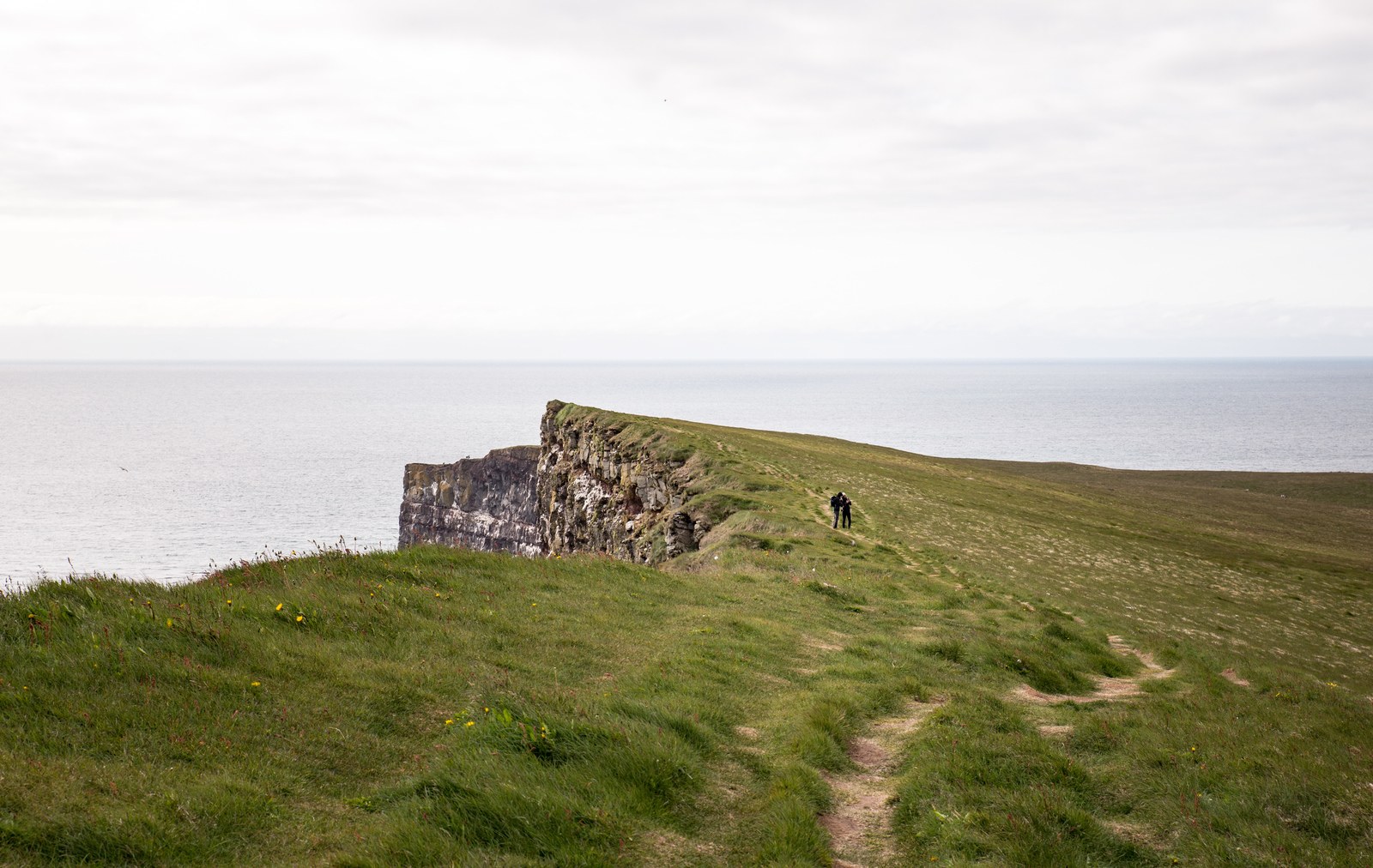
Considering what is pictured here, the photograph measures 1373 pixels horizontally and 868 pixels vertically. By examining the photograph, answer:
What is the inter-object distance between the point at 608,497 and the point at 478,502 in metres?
48.0

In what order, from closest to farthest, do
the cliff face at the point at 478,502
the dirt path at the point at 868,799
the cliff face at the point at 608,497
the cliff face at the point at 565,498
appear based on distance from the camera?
the dirt path at the point at 868,799, the cliff face at the point at 608,497, the cliff face at the point at 565,498, the cliff face at the point at 478,502

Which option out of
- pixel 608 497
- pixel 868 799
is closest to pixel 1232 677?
pixel 868 799

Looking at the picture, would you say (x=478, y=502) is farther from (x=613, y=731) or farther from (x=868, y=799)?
(x=868, y=799)

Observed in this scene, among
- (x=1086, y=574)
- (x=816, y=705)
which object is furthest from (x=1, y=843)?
(x=1086, y=574)

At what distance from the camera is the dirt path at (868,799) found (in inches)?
354

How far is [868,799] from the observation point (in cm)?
1038

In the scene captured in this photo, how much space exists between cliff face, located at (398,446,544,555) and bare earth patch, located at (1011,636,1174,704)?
2721 inches

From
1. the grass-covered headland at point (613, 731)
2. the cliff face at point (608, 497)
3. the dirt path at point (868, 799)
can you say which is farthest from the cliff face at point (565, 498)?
the dirt path at point (868, 799)

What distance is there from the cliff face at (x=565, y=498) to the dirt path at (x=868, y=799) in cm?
1238

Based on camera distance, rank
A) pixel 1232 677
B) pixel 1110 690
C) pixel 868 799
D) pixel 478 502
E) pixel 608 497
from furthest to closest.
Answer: pixel 478 502 → pixel 608 497 → pixel 1232 677 → pixel 1110 690 → pixel 868 799

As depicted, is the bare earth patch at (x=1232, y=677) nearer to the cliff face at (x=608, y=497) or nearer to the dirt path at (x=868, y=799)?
the dirt path at (x=868, y=799)

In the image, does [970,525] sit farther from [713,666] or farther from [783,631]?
[713,666]

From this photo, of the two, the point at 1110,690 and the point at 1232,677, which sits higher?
the point at 1110,690

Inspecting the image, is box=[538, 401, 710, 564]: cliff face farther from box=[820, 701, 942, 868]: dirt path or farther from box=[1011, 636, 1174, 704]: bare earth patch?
box=[820, 701, 942, 868]: dirt path
